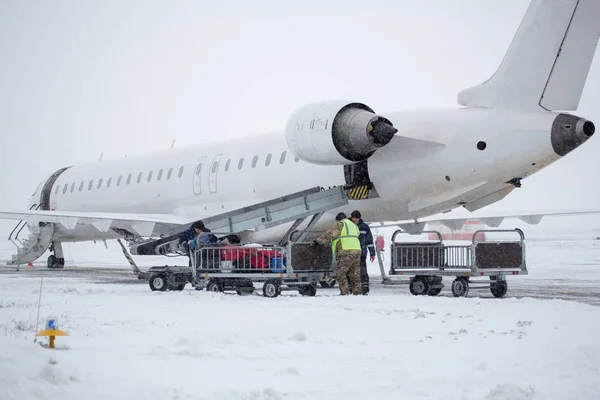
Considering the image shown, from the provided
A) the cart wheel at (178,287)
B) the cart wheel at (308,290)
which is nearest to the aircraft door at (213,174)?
the cart wheel at (178,287)

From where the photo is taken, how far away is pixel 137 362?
6.19 metres

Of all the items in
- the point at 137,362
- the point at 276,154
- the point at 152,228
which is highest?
the point at 276,154

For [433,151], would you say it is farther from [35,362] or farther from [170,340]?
[35,362]

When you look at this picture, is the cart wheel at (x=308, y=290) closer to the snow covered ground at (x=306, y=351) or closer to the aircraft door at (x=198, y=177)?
the snow covered ground at (x=306, y=351)

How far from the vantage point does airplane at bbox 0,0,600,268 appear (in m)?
13.1

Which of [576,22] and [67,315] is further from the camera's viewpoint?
[576,22]

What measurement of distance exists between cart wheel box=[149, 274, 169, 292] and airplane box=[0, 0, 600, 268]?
3.14 metres

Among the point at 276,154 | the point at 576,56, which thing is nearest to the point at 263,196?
the point at 276,154

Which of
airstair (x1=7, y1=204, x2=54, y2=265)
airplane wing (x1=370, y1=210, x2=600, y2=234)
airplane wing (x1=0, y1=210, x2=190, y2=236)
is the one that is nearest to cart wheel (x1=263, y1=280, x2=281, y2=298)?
airplane wing (x1=0, y1=210, x2=190, y2=236)

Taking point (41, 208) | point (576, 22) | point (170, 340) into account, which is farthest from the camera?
point (41, 208)

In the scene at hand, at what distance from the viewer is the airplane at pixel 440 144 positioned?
13.1 metres

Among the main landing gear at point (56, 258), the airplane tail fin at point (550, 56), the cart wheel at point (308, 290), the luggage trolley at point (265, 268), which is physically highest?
the airplane tail fin at point (550, 56)

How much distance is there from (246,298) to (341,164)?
12.0 ft

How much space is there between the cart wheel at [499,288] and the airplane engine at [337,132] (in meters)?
3.29
